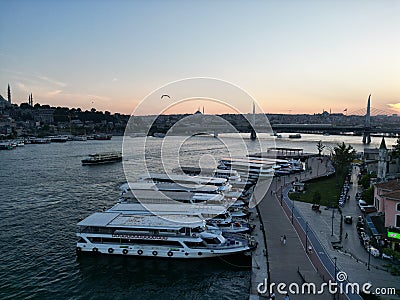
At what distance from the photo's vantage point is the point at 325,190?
21.2 m

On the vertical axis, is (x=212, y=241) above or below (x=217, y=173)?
below

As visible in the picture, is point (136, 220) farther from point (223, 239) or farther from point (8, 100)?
point (8, 100)

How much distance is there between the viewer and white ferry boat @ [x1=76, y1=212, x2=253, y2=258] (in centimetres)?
1199

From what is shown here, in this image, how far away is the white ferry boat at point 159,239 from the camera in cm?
1199

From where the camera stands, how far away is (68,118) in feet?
349

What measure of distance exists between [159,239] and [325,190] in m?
12.8

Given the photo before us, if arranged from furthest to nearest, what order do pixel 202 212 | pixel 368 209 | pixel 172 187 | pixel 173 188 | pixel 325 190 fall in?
pixel 325 190
pixel 172 187
pixel 173 188
pixel 368 209
pixel 202 212

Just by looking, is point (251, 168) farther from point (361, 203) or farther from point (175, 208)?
point (175, 208)

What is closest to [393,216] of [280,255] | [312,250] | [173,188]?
[312,250]

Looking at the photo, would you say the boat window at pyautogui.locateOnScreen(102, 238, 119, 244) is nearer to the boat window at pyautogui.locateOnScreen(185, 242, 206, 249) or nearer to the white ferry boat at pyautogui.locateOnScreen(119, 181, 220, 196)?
the boat window at pyautogui.locateOnScreen(185, 242, 206, 249)

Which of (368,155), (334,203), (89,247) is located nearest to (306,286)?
(89,247)

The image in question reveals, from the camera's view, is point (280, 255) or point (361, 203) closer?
point (280, 255)

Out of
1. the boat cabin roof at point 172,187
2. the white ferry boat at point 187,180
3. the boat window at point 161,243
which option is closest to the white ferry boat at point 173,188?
the boat cabin roof at point 172,187

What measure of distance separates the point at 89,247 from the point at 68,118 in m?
102
